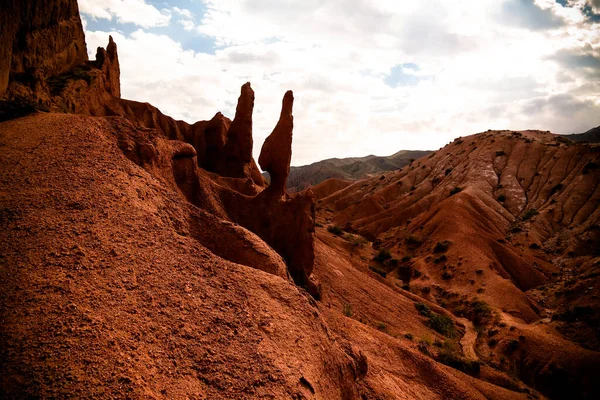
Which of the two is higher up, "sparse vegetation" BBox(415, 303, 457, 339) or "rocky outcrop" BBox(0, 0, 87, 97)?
"rocky outcrop" BBox(0, 0, 87, 97)

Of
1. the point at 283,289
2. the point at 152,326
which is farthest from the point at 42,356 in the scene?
the point at 283,289

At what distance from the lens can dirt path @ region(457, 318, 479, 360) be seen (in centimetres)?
2522

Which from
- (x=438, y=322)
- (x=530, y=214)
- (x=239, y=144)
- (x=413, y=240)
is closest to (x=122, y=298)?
(x=239, y=144)

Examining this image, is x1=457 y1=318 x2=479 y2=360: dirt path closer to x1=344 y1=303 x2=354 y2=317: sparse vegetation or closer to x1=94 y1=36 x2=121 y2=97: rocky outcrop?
x1=344 y1=303 x2=354 y2=317: sparse vegetation

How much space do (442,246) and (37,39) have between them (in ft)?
154

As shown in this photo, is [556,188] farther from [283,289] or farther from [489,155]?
[283,289]

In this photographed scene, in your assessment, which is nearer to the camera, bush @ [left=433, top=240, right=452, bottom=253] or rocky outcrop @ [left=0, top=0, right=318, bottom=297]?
rocky outcrop @ [left=0, top=0, right=318, bottom=297]

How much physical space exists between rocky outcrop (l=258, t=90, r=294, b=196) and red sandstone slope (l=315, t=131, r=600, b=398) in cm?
824

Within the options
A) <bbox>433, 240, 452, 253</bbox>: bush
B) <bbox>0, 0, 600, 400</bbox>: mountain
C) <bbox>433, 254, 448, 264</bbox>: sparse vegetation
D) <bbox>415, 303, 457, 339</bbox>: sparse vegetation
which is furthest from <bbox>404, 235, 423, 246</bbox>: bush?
<bbox>415, 303, 457, 339</bbox>: sparse vegetation

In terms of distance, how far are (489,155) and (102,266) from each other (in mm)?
80340

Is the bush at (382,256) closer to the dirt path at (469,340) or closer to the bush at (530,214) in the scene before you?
the dirt path at (469,340)

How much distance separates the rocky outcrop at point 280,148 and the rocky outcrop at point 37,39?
11.7 meters

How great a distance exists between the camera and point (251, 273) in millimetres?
8617

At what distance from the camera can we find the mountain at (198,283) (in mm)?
5141
